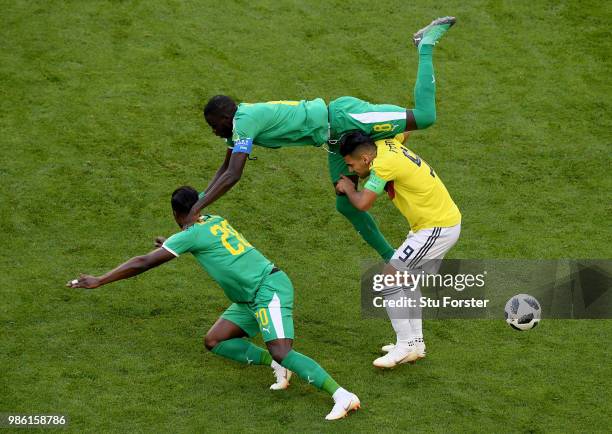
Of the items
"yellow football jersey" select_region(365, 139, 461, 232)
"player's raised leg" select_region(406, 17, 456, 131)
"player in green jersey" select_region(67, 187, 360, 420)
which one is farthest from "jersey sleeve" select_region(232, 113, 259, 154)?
"player's raised leg" select_region(406, 17, 456, 131)

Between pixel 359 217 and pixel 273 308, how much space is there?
185 centimetres

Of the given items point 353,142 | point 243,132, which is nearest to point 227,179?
point 243,132

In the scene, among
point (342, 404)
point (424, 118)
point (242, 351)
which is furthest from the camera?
point (424, 118)

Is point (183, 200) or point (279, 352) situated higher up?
point (183, 200)

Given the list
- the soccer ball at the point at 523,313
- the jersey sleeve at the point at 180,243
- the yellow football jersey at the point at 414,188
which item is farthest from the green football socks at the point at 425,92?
the jersey sleeve at the point at 180,243

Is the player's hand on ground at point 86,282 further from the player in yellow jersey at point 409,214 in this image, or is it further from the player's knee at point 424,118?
the player's knee at point 424,118

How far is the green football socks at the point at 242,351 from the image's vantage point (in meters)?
8.45

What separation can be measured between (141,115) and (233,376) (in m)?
5.17

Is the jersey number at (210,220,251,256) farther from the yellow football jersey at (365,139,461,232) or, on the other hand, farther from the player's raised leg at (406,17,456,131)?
the player's raised leg at (406,17,456,131)

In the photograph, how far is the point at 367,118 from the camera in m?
8.91

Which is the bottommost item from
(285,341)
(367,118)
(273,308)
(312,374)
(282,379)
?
(282,379)

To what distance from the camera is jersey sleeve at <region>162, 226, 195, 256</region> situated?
26.4ft

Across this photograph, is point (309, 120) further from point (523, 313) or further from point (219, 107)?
point (523, 313)

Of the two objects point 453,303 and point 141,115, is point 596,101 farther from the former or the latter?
point 141,115
